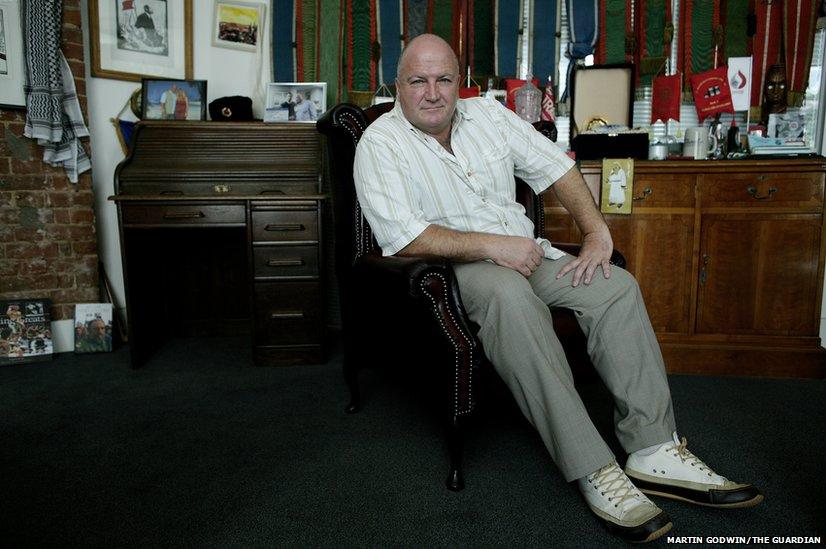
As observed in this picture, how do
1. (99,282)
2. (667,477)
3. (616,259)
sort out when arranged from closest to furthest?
(667,477) → (616,259) → (99,282)

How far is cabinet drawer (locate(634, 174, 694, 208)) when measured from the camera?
2424mm

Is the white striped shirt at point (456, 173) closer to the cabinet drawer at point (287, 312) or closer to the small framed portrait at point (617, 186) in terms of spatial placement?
the small framed portrait at point (617, 186)

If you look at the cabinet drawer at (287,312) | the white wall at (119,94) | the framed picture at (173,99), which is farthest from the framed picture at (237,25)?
the cabinet drawer at (287,312)

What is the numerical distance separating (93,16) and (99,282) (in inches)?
55.0

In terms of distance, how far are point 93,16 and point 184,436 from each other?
2334 millimetres

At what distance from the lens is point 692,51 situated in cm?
287

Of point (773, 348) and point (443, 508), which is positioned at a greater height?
point (773, 348)

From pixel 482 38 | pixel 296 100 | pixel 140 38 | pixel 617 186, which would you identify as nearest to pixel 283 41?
pixel 296 100

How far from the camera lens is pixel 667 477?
1.38 m

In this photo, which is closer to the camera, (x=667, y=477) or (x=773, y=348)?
(x=667, y=477)

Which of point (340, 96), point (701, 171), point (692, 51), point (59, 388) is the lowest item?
point (59, 388)

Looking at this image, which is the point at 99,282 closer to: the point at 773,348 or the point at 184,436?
the point at 184,436

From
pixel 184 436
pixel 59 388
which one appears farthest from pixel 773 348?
pixel 59 388

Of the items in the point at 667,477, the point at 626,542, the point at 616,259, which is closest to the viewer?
the point at 626,542
